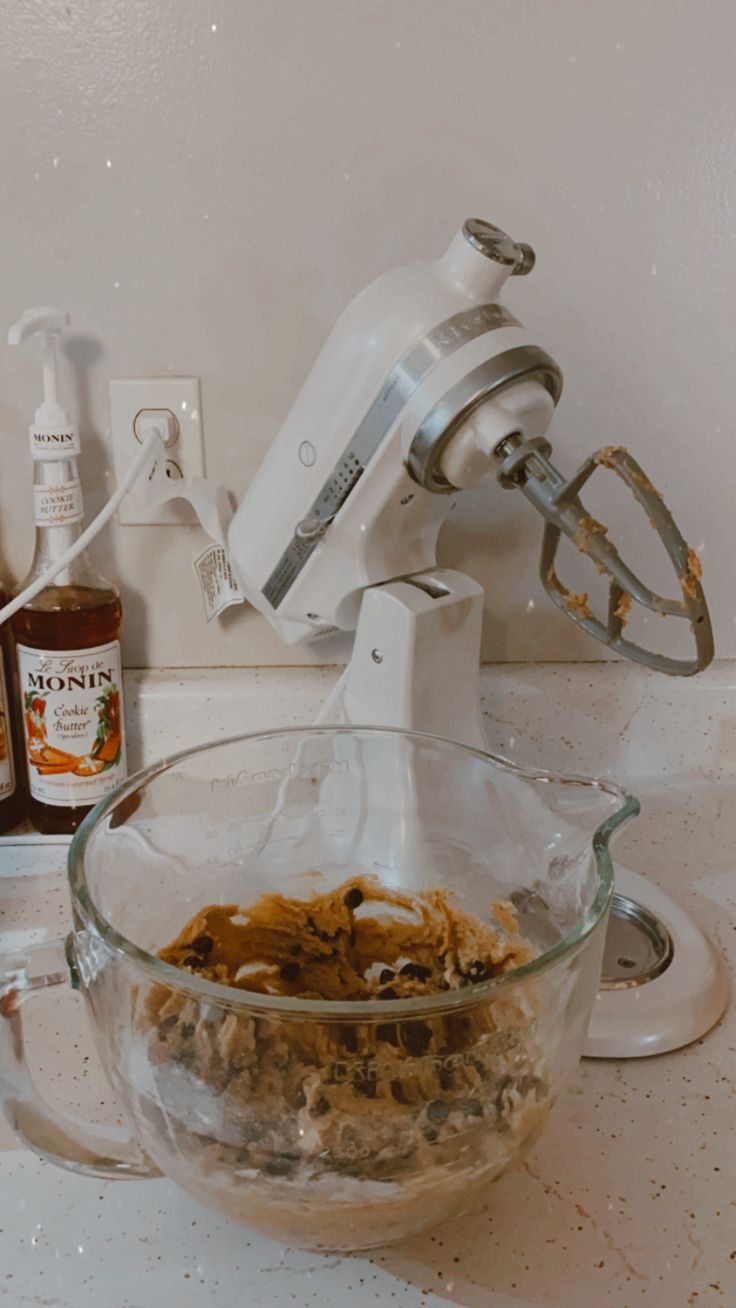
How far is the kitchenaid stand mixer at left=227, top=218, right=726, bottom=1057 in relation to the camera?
57 cm

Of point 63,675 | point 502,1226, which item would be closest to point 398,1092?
point 502,1226

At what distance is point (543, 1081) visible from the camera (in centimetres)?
41

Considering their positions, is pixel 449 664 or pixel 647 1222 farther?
pixel 449 664

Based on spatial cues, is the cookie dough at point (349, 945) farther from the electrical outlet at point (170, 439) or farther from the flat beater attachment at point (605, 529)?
the electrical outlet at point (170, 439)

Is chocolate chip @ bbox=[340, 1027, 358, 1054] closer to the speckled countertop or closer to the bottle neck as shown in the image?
the speckled countertop

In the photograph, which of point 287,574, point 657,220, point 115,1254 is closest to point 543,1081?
point 115,1254

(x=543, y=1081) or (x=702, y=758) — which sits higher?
(x=543, y=1081)

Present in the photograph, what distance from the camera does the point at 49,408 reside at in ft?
2.27

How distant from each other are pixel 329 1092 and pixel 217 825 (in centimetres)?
21

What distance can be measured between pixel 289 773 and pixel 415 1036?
220 mm

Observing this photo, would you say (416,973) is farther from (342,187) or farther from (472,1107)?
(342,187)

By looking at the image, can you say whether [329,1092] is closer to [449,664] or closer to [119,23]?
[449,664]

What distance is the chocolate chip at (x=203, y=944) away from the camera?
53cm

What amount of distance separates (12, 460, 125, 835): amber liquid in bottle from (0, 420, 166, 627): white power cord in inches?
0.5
